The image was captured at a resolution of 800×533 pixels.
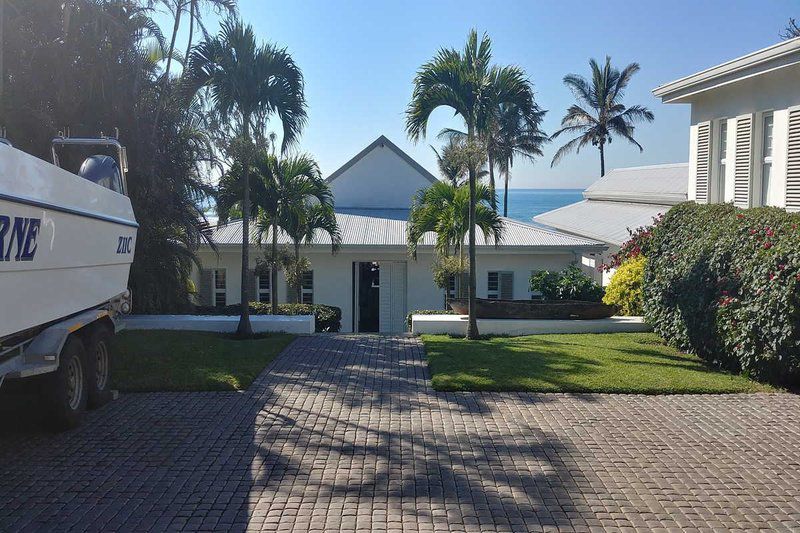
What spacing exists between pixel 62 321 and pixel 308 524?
3.96 m

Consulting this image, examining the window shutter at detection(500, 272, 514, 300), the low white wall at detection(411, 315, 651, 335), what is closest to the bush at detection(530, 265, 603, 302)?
the low white wall at detection(411, 315, 651, 335)

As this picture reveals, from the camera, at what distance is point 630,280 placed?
1738 centimetres

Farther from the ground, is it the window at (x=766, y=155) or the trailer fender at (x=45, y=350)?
the window at (x=766, y=155)

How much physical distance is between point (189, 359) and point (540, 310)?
749cm

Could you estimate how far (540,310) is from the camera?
16875 millimetres

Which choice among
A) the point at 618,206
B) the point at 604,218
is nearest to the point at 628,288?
the point at 604,218

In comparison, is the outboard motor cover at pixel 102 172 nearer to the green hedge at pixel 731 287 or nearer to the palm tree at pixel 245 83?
the palm tree at pixel 245 83

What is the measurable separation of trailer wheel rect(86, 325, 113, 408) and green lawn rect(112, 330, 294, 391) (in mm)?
643

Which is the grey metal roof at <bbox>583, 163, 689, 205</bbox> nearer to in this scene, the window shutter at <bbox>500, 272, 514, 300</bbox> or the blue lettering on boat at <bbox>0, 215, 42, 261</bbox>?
the window shutter at <bbox>500, 272, 514, 300</bbox>

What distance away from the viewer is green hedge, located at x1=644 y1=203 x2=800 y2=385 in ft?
34.0

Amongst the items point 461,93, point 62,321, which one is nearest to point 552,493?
point 62,321

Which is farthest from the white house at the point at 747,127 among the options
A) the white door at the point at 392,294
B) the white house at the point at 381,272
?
the white door at the point at 392,294

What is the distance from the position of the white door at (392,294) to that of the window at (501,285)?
2.48 metres

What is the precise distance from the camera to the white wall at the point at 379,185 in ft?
96.7
